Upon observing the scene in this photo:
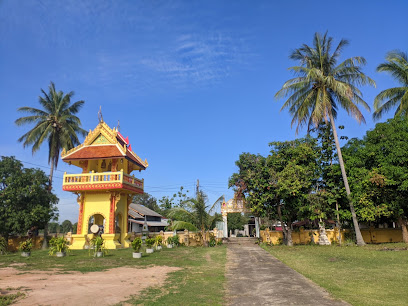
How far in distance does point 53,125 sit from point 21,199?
321 inches

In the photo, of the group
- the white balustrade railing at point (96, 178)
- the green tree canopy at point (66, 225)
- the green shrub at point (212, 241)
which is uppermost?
the white balustrade railing at point (96, 178)

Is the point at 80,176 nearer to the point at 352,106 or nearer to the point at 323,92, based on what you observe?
the point at 323,92

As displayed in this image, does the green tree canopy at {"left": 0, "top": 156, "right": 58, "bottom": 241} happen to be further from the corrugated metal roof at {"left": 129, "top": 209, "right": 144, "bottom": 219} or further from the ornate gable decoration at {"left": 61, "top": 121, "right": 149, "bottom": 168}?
the corrugated metal roof at {"left": 129, "top": 209, "right": 144, "bottom": 219}

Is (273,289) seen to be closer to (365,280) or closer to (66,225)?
(365,280)

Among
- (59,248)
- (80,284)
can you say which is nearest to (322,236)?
(59,248)

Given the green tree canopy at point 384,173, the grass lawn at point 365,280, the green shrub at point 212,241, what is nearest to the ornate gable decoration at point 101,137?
the green shrub at point 212,241

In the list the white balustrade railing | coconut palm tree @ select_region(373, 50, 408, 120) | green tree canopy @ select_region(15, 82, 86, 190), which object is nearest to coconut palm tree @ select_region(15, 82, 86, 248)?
green tree canopy @ select_region(15, 82, 86, 190)

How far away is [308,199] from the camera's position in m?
20.8

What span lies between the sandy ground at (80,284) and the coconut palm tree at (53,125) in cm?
2043

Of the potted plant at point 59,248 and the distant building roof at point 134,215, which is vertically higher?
the distant building roof at point 134,215

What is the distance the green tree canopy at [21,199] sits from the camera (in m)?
22.7

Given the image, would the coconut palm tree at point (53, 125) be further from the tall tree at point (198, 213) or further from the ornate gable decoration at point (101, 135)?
the tall tree at point (198, 213)

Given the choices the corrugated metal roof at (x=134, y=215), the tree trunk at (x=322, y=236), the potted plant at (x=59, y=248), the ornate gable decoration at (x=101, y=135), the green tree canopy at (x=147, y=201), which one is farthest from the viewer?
the green tree canopy at (x=147, y=201)

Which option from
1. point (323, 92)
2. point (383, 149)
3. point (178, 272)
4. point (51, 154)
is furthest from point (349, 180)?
point (51, 154)
